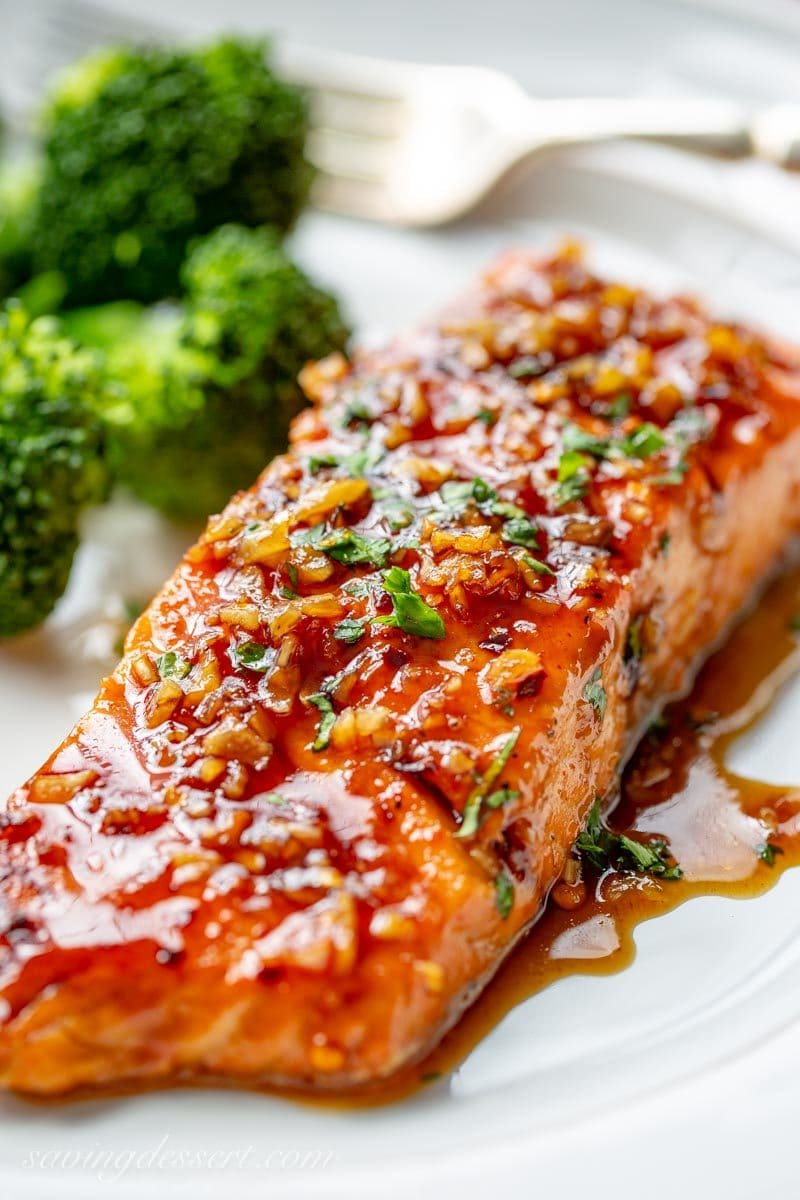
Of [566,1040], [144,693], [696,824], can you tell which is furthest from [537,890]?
[144,693]

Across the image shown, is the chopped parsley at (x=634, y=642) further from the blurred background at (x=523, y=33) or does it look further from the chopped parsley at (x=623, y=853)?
the blurred background at (x=523, y=33)

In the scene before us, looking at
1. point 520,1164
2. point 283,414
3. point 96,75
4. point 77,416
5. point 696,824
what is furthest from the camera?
point 96,75

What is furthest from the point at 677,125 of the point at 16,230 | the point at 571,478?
the point at 16,230

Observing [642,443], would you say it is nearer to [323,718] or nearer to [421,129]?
[323,718]

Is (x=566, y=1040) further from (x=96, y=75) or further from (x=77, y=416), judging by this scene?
(x=96, y=75)

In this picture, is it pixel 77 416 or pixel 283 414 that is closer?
pixel 77 416

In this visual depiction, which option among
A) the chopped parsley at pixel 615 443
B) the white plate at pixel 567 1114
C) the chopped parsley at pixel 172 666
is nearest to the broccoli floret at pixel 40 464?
the white plate at pixel 567 1114

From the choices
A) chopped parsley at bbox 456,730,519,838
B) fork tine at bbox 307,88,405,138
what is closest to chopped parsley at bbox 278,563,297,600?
chopped parsley at bbox 456,730,519,838

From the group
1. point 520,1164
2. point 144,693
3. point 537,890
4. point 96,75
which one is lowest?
point 520,1164
